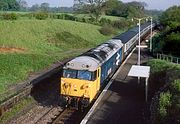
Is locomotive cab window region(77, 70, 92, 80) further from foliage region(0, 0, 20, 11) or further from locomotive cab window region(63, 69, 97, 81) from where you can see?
foliage region(0, 0, 20, 11)

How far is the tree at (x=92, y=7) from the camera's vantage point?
98.1 metres

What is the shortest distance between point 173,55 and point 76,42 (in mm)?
23780

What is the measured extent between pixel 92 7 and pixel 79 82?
78.9m

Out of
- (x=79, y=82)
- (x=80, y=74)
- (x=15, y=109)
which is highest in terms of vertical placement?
(x=80, y=74)

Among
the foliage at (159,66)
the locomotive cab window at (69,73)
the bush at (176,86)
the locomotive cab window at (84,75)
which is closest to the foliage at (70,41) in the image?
the foliage at (159,66)

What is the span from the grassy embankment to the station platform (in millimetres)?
8012

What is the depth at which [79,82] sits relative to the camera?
68.9 feet

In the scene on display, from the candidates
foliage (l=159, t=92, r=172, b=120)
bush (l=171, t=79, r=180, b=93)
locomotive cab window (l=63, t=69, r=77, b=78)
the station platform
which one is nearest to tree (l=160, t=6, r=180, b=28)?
the station platform

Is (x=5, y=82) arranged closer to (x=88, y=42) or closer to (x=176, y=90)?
(x=176, y=90)

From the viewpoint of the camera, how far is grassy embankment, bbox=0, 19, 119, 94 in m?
32.4

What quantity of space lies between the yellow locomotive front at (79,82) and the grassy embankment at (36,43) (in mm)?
6752

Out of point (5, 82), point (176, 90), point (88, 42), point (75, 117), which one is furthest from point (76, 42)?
point (176, 90)

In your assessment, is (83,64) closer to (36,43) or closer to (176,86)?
(176,86)

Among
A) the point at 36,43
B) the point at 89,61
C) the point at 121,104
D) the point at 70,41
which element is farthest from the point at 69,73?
the point at 70,41
